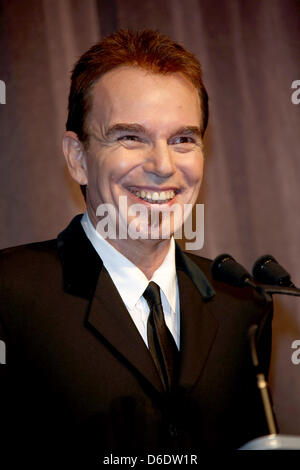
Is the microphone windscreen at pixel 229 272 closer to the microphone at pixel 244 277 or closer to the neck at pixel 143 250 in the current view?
the microphone at pixel 244 277

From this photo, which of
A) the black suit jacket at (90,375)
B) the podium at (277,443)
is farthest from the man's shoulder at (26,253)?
the podium at (277,443)

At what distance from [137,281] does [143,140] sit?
389 millimetres

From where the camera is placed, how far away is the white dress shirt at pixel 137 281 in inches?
62.6

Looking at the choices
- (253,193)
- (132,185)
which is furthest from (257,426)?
(253,193)

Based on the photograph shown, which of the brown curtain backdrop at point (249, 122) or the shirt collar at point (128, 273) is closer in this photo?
the shirt collar at point (128, 273)

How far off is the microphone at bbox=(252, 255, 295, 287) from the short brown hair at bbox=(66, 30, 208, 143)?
562 mm

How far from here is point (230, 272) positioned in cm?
125

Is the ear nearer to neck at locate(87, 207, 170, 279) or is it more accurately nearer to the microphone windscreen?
neck at locate(87, 207, 170, 279)

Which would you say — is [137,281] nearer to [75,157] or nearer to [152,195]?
[152,195]

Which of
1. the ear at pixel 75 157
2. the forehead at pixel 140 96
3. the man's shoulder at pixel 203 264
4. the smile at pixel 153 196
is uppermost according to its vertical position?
the forehead at pixel 140 96

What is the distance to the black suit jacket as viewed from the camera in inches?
57.1

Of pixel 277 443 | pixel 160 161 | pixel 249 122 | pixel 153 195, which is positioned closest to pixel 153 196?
pixel 153 195

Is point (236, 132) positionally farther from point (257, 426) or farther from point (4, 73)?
point (257, 426)

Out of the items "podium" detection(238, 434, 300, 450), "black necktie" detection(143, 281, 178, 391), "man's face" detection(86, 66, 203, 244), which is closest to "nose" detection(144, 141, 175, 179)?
"man's face" detection(86, 66, 203, 244)
